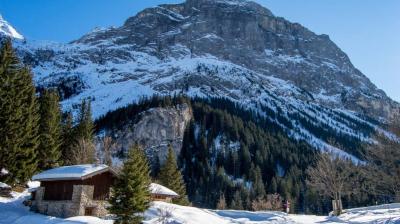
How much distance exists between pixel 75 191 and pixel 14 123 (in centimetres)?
1149

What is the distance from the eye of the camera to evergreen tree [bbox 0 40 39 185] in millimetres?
49094

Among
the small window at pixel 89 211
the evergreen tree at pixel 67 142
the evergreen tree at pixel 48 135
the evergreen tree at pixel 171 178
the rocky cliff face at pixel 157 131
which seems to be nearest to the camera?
the small window at pixel 89 211

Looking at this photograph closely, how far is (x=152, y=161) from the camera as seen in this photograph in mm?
146125

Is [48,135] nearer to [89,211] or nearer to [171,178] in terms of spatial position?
[89,211]

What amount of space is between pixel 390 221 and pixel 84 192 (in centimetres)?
2656

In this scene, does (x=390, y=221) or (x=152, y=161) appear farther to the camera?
(x=152, y=161)

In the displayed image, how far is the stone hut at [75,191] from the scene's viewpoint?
1722 inches

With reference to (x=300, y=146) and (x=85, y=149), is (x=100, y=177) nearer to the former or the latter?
(x=85, y=149)

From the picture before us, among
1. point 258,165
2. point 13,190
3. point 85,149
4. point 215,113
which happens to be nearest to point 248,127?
point 215,113

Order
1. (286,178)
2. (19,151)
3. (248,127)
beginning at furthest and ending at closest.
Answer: (248,127) → (286,178) → (19,151)

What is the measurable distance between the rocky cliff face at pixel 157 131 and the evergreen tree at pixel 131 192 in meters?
107

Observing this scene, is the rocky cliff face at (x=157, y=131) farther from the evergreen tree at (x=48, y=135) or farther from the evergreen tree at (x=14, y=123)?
the evergreen tree at (x=14, y=123)

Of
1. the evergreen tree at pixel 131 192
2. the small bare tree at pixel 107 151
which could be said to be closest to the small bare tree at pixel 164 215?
the evergreen tree at pixel 131 192

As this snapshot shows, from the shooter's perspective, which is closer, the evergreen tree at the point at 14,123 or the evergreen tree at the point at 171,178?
the evergreen tree at the point at 14,123
